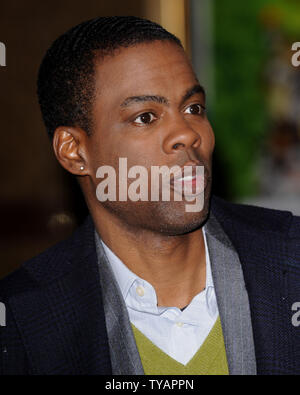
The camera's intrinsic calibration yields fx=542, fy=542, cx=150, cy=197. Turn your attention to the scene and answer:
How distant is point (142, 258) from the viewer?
203cm

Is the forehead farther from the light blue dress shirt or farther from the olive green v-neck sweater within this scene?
the olive green v-neck sweater

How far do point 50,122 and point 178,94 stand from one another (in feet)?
1.94

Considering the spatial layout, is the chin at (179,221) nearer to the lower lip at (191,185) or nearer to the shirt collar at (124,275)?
the lower lip at (191,185)

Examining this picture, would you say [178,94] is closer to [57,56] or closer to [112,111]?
[112,111]

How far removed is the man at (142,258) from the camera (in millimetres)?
1846

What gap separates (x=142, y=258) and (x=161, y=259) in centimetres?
7

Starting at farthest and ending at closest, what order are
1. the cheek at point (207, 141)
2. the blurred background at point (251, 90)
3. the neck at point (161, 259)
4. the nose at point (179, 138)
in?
the blurred background at point (251, 90) < the neck at point (161, 259) < the cheek at point (207, 141) < the nose at point (179, 138)

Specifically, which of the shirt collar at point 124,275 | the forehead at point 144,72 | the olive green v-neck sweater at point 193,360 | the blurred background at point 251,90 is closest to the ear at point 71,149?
the forehead at point 144,72

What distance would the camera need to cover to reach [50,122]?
2.16 m

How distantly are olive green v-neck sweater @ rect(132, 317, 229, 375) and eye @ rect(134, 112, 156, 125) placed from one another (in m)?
0.77

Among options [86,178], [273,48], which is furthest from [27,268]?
[273,48]

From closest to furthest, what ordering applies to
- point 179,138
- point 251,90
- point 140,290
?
1. point 179,138
2. point 140,290
3. point 251,90

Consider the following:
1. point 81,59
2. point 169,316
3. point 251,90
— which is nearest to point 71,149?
point 81,59

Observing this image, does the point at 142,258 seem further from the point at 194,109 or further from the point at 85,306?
the point at 194,109
